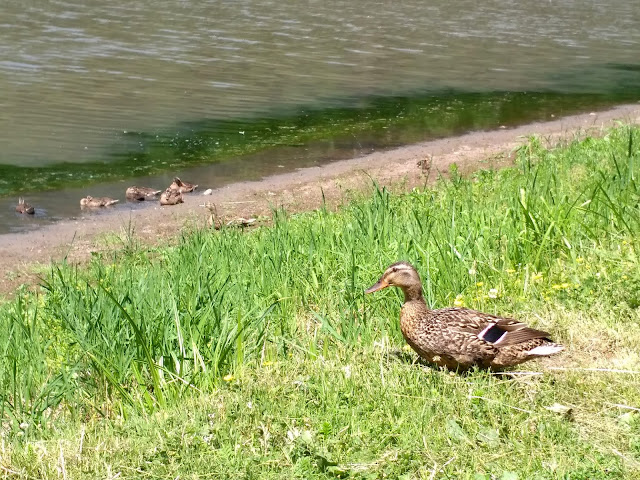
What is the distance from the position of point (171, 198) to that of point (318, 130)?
17.0ft

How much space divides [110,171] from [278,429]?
1106cm

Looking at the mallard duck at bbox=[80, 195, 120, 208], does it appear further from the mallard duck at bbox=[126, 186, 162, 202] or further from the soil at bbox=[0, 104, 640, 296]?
the mallard duck at bbox=[126, 186, 162, 202]

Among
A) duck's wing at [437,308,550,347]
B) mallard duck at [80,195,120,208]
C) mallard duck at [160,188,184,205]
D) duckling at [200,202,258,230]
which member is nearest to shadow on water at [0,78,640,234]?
mallard duck at [80,195,120,208]

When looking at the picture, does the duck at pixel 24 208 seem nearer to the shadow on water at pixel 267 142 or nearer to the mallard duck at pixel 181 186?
the shadow on water at pixel 267 142

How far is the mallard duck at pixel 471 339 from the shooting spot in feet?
17.4

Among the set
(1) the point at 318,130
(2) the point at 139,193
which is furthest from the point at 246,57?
(2) the point at 139,193

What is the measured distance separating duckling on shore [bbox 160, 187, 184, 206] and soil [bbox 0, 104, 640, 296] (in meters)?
0.14

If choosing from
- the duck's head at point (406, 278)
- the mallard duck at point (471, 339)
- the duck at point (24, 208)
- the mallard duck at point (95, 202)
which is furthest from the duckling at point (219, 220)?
the mallard duck at point (471, 339)

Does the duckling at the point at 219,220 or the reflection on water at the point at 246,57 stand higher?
the reflection on water at the point at 246,57

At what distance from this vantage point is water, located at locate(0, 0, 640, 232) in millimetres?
16406

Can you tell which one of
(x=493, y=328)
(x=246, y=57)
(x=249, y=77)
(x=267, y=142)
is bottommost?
(x=267, y=142)

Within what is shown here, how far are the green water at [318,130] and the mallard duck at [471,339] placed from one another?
393 inches

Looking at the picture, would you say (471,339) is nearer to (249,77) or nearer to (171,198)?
(171,198)

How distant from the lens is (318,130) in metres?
18.0
